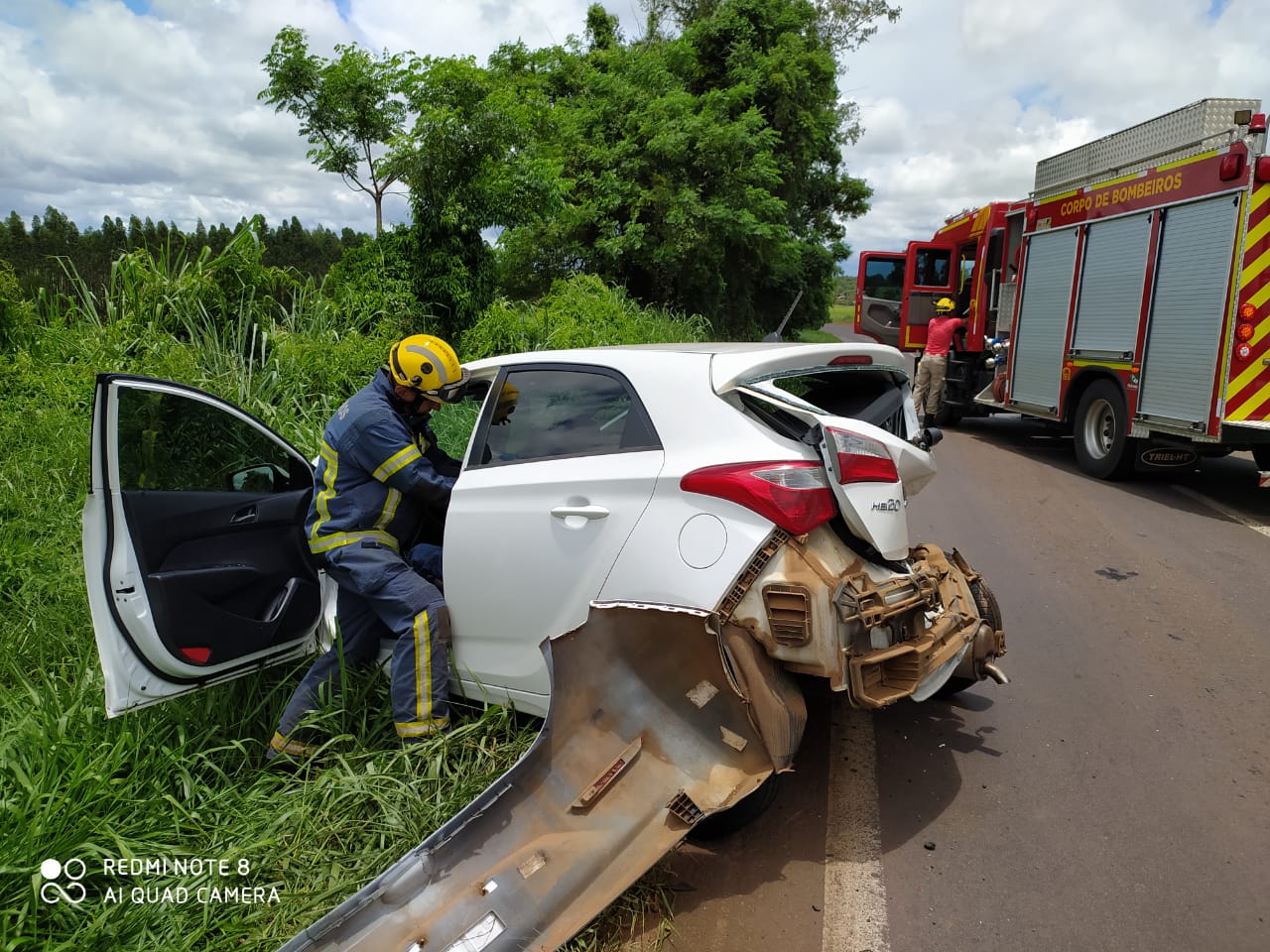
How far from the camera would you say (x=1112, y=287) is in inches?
344

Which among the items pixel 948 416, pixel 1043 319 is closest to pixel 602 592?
pixel 1043 319

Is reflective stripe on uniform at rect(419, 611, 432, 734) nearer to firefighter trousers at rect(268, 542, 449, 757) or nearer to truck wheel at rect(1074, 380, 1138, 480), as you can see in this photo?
firefighter trousers at rect(268, 542, 449, 757)

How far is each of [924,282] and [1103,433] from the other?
5312 millimetres

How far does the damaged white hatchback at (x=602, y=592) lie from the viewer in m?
2.64

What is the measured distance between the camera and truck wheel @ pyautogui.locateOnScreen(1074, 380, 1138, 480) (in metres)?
8.48

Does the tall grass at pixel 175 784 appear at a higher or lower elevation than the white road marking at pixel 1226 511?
lower

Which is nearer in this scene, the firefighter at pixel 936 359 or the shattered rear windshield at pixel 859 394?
the shattered rear windshield at pixel 859 394

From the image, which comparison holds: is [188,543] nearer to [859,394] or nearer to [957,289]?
[859,394]

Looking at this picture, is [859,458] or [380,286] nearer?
[859,458]

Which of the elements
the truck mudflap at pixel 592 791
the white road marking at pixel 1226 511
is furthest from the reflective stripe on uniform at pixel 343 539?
the white road marking at pixel 1226 511

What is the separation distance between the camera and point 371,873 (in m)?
2.82

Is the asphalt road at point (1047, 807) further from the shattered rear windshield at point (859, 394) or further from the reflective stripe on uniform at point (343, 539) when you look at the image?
the reflective stripe on uniform at point (343, 539)

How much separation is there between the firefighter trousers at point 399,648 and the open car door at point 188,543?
10.8 inches

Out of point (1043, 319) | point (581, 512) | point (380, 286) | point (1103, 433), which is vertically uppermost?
point (380, 286)
